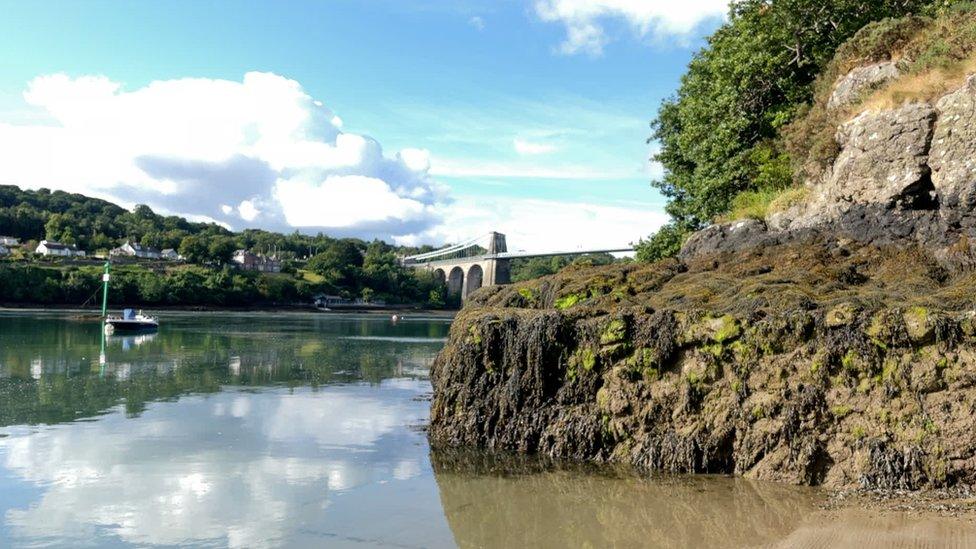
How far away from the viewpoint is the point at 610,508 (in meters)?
9.30

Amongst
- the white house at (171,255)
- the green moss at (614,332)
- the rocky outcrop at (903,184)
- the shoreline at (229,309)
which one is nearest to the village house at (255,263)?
the white house at (171,255)

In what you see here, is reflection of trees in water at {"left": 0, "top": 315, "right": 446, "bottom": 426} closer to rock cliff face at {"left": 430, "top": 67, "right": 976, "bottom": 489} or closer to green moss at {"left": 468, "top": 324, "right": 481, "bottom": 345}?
green moss at {"left": 468, "top": 324, "right": 481, "bottom": 345}

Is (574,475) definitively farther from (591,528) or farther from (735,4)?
(735,4)

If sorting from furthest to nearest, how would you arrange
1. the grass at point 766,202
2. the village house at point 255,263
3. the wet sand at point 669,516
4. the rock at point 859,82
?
the village house at point 255,263 → the grass at point 766,202 → the rock at point 859,82 → the wet sand at point 669,516

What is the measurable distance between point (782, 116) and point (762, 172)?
6.68ft

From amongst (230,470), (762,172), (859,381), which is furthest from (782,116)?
(230,470)

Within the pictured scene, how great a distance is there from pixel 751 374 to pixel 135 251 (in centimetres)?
14645

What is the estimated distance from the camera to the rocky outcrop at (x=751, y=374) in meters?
9.00

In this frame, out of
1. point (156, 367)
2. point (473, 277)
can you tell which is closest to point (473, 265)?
point (473, 277)

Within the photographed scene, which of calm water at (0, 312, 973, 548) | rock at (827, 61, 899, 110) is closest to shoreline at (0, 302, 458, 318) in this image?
calm water at (0, 312, 973, 548)

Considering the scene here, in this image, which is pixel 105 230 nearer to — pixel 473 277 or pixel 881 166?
pixel 473 277

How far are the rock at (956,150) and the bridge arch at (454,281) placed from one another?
136666 mm

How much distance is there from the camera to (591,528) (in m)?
8.73

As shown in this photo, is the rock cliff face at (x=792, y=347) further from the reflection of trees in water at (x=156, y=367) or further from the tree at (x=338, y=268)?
the tree at (x=338, y=268)
